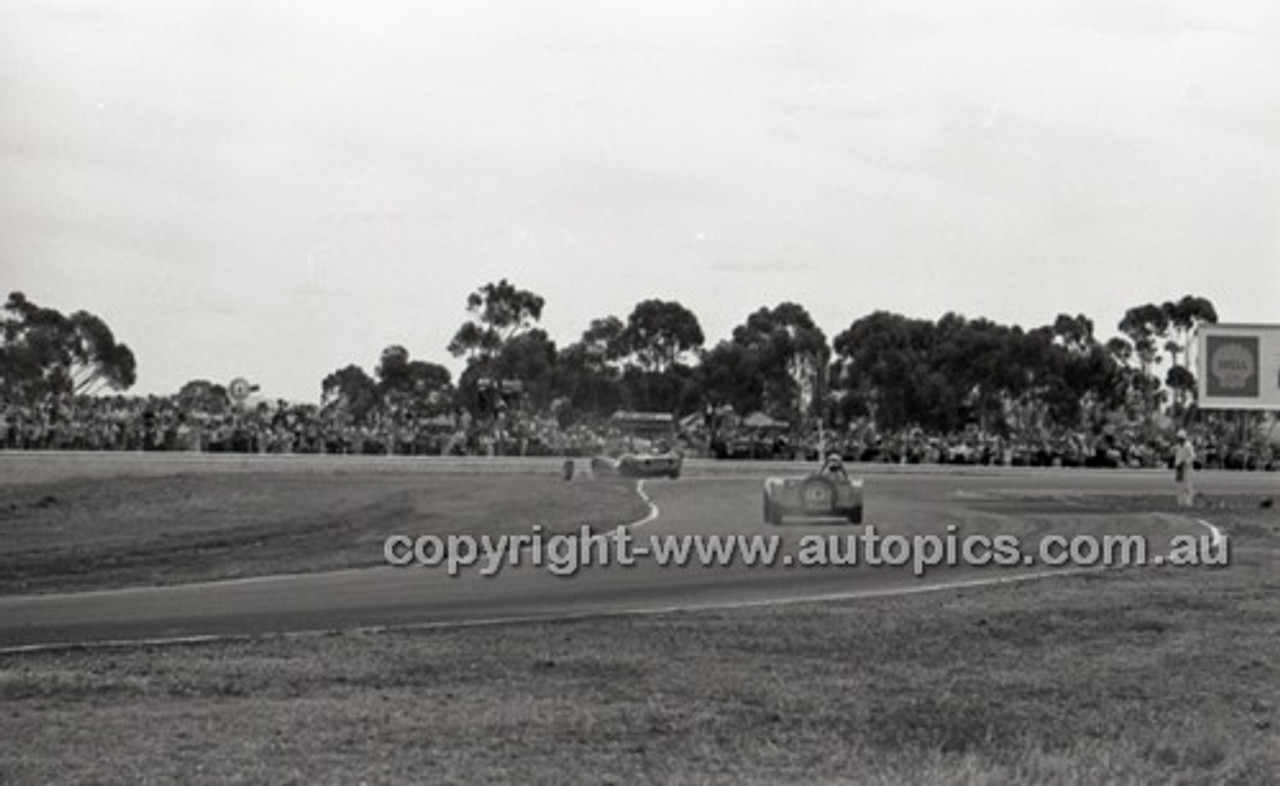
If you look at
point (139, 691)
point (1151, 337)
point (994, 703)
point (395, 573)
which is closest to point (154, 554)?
point (395, 573)

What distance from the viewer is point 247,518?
28.3m

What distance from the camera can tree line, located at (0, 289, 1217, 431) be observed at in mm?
71688

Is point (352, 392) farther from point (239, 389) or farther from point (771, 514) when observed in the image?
point (771, 514)

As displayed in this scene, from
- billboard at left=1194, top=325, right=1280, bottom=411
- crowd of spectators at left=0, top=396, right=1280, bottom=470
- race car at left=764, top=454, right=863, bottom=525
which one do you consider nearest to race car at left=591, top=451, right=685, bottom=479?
crowd of spectators at left=0, top=396, right=1280, bottom=470

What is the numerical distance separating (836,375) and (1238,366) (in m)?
32.5

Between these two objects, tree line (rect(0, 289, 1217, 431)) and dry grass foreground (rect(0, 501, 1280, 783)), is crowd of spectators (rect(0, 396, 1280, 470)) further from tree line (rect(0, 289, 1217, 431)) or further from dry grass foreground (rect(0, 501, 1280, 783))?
dry grass foreground (rect(0, 501, 1280, 783))

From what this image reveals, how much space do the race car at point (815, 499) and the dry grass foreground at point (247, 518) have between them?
2.73m

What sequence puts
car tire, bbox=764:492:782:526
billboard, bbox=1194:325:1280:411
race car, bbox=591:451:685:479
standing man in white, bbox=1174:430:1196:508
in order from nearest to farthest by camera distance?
car tire, bbox=764:492:782:526, standing man in white, bbox=1174:430:1196:508, race car, bbox=591:451:685:479, billboard, bbox=1194:325:1280:411

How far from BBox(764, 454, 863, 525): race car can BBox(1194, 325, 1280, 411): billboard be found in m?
24.7

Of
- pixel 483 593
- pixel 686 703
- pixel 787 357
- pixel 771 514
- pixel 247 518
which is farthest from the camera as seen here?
pixel 787 357

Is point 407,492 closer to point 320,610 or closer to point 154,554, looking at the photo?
point 154,554

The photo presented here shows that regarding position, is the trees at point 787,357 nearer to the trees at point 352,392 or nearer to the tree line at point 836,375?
the tree line at point 836,375

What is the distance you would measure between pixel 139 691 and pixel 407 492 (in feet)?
82.4

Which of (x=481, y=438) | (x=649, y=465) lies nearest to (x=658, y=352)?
(x=481, y=438)
